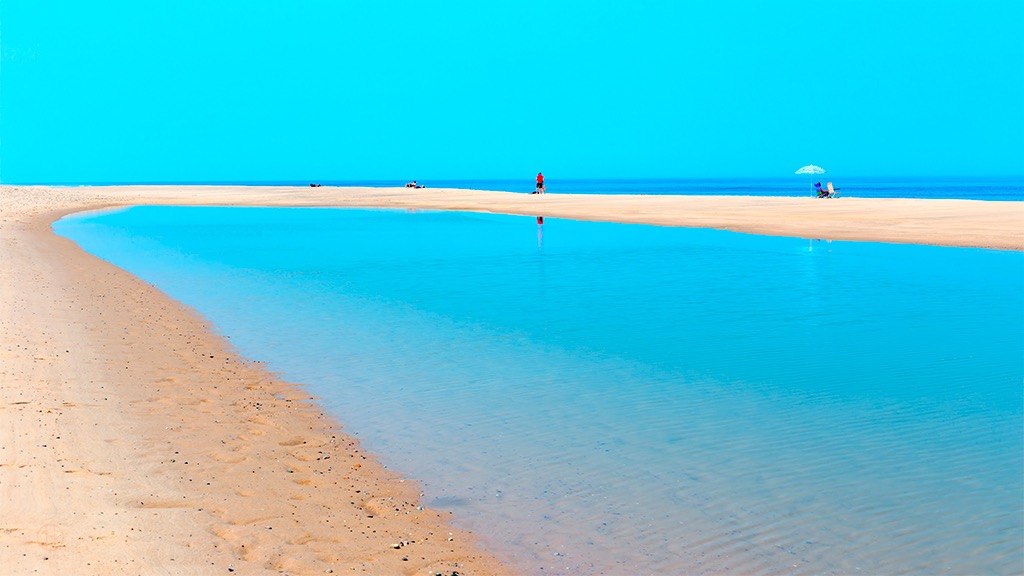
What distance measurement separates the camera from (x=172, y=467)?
23.2 feet

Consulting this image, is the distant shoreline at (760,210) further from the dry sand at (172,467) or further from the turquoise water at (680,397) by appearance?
the dry sand at (172,467)

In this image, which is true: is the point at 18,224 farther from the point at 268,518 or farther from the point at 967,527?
the point at 967,527

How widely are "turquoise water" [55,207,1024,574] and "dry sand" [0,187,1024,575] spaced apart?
0.42 meters

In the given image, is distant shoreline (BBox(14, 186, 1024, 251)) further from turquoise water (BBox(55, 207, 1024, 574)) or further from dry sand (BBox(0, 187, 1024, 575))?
dry sand (BBox(0, 187, 1024, 575))

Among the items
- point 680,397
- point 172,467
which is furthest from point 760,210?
point 172,467

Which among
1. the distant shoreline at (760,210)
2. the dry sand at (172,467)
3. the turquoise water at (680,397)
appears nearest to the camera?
the dry sand at (172,467)

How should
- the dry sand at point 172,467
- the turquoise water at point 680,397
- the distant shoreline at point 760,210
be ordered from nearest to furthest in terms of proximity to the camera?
the dry sand at point 172,467 < the turquoise water at point 680,397 < the distant shoreline at point 760,210

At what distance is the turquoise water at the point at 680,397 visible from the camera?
6.13 metres

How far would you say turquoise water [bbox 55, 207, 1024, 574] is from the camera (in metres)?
6.13

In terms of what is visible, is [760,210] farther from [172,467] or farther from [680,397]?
[172,467]

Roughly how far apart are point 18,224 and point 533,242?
20.0 meters

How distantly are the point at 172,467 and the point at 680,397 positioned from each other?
16.2 ft

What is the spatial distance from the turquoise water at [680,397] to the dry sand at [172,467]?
0.42 metres


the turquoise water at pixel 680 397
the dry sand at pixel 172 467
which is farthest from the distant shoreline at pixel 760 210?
the dry sand at pixel 172 467
